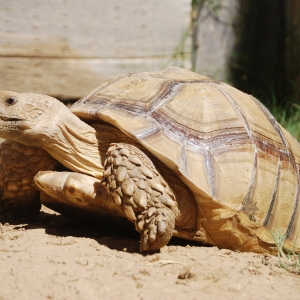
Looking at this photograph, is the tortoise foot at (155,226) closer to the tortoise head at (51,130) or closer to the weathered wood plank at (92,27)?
the tortoise head at (51,130)

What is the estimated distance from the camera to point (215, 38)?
581 centimetres

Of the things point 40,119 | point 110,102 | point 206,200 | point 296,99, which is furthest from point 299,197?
point 296,99

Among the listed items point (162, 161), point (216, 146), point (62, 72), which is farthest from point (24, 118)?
point (62, 72)

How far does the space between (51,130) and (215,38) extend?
337cm

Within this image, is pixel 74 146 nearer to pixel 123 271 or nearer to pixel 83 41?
pixel 123 271

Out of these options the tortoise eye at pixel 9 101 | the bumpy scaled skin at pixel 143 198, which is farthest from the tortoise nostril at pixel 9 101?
the bumpy scaled skin at pixel 143 198

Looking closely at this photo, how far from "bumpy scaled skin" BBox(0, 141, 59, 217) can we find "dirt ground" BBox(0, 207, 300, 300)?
16.0 inches

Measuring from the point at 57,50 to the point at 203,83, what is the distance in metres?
2.36

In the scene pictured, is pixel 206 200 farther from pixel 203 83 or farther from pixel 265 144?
pixel 203 83

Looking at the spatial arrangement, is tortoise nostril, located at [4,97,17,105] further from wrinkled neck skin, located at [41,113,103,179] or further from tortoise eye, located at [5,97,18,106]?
wrinkled neck skin, located at [41,113,103,179]

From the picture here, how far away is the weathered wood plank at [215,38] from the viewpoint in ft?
18.7

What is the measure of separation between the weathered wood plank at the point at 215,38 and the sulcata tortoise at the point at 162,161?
2.54 meters

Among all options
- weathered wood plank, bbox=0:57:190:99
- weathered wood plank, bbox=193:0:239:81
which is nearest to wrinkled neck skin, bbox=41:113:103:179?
weathered wood plank, bbox=0:57:190:99

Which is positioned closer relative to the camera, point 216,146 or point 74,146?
point 216,146
